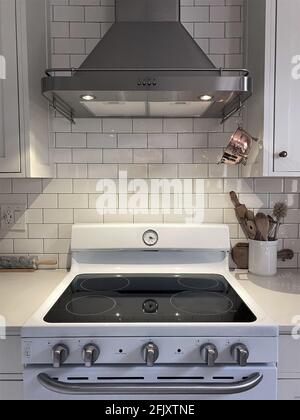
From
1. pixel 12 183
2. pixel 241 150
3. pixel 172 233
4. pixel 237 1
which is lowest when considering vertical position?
pixel 172 233

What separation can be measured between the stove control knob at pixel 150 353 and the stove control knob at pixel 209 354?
14cm

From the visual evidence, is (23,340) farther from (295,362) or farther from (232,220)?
(232,220)

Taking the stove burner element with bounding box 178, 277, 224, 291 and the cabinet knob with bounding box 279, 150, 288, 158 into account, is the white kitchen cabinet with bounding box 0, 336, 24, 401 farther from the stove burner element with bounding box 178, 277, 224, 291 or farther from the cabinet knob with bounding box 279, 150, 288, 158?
the cabinet knob with bounding box 279, 150, 288, 158

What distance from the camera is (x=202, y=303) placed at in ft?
4.07

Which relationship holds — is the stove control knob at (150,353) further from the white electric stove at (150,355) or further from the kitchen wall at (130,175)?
the kitchen wall at (130,175)

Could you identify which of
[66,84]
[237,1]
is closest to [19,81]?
[66,84]

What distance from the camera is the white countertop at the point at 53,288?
108 cm

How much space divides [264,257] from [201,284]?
1.11ft

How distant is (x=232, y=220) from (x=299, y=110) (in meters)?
0.61

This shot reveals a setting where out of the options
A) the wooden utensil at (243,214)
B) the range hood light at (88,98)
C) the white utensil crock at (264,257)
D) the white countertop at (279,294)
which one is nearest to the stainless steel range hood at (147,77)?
the range hood light at (88,98)

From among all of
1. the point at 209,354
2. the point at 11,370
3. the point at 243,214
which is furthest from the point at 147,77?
the point at 11,370

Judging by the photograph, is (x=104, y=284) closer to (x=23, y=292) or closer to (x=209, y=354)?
(x=23, y=292)

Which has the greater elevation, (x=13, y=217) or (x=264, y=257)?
(x=13, y=217)

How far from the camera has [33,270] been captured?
5.27 ft
